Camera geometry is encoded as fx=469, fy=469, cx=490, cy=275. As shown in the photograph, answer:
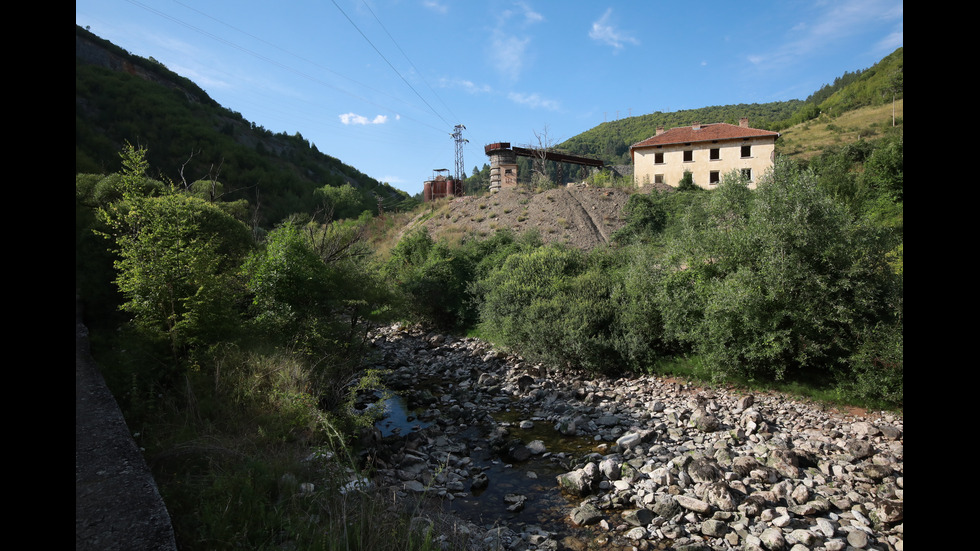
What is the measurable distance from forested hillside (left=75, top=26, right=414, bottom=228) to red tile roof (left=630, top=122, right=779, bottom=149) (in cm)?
2773

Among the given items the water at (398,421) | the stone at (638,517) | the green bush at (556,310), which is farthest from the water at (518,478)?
the green bush at (556,310)

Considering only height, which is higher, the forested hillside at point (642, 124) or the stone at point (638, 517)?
the forested hillside at point (642, 124)

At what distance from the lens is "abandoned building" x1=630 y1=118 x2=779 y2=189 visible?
3354 cm

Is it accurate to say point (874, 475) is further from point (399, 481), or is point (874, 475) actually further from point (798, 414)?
point (399, 481)

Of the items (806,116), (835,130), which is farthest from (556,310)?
(806,116)

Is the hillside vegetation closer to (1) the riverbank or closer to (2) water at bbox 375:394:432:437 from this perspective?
(1) the riverbank

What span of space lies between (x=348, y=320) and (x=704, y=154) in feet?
99.6

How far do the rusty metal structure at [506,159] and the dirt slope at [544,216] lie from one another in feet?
11.6

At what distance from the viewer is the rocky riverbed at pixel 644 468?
6.95 meters

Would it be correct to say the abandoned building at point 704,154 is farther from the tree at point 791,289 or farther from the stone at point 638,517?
the stone at point 638,517

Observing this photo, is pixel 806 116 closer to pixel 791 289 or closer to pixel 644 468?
pixel 791 289

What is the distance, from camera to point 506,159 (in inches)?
1590

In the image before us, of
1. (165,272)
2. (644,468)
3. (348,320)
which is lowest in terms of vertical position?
(644,468)

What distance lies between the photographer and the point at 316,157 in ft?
229
